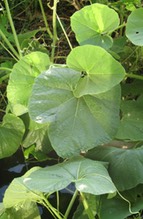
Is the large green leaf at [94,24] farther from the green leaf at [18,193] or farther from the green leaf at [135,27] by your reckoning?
the green leaf at [18,193]

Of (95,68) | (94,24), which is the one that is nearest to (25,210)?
(95,68)

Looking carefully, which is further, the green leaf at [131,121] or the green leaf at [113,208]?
the green leaf at [131,121]

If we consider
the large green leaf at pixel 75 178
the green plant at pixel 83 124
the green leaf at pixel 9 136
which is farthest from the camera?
the green leaf at pixel 9 136

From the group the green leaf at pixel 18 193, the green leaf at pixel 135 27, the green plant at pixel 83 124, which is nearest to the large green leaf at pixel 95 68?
the green plant at pixel 83 124

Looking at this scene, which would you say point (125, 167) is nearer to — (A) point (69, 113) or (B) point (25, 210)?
(A) point (69, 113)

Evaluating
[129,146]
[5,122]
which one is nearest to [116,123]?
[129,146]

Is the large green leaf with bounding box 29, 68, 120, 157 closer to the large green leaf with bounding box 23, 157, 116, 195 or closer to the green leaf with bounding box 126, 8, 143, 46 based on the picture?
the large green leaf with bounding box 23, 157, 116, 195
